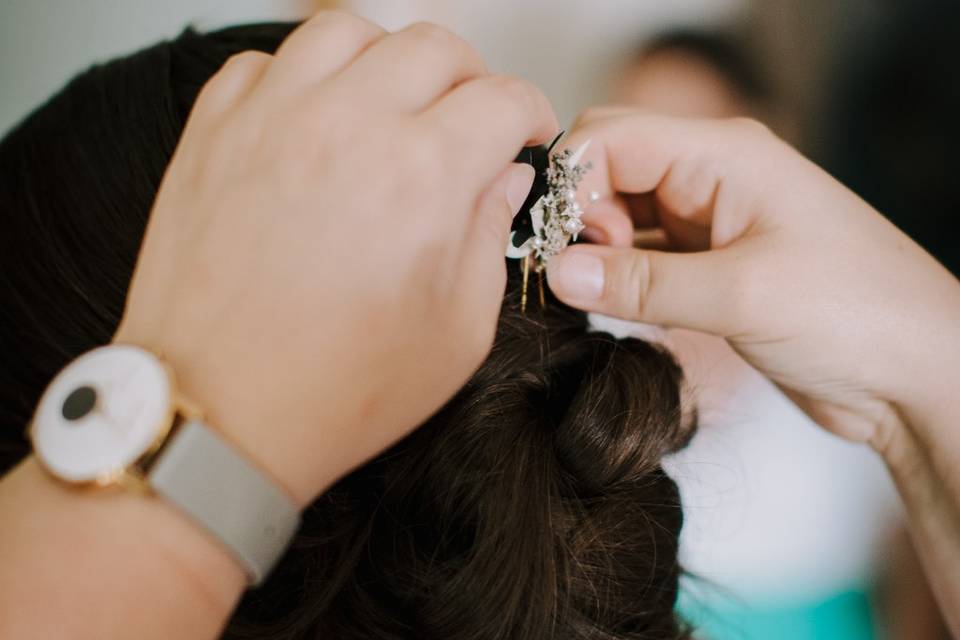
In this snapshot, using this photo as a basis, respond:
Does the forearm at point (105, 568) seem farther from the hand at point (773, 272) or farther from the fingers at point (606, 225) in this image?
the fingers at point (606, 225)

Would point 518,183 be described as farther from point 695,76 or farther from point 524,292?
point 695,76

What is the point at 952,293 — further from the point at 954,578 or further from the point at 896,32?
the point at 896,32

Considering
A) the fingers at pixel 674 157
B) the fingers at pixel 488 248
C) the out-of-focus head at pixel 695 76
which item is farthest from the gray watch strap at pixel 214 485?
the out-of-focus head at pixel 695 76

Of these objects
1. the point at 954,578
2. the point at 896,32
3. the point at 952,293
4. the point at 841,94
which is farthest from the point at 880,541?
the point at 896,32

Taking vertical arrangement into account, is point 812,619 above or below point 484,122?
below

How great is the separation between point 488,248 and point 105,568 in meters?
0.31

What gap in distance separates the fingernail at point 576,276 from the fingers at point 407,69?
0.79 ft

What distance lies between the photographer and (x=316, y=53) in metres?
0.45

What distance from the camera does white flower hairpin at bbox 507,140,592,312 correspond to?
63cm

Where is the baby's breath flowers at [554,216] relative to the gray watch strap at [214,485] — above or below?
above

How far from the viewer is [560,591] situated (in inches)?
23.4

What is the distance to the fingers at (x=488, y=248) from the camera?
45 centimetres

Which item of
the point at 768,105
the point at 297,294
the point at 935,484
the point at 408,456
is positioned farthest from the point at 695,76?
the point at 297,294

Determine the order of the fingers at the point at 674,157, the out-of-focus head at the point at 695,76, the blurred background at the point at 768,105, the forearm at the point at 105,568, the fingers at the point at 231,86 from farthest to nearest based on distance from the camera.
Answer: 1. the out-of-focus head at the point at 695,76
2. the blurred background at the point at 768,105
3. the fingers at the point at 674,157
4. the fingers at the point at 231,86
5. the forearm at the point at 105,568
